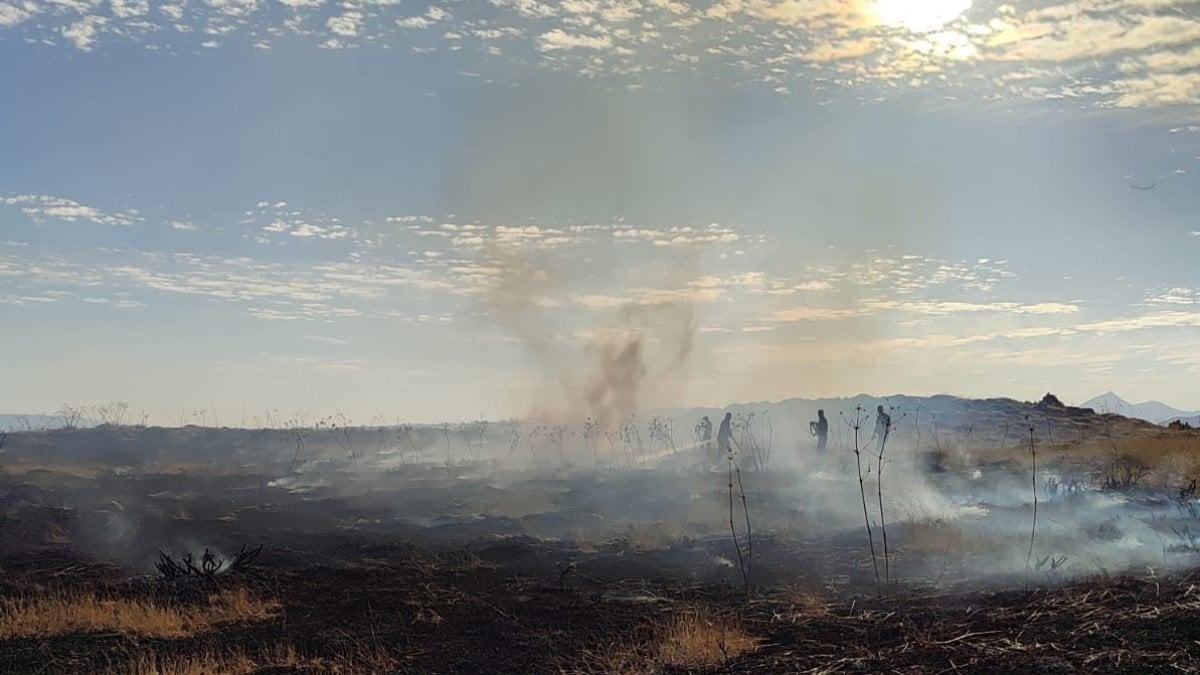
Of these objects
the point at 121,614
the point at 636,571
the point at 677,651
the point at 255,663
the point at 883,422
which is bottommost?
the point at 636,571

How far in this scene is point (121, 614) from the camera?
12.5 meters

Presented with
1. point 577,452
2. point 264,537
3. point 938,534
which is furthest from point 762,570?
point 577,452

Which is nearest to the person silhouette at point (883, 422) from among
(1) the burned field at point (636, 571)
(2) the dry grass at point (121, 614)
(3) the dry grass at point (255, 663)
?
(1) the burned field at point (636, 571)

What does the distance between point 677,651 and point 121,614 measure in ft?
27.1

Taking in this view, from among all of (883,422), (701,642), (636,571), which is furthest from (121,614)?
(883,422)

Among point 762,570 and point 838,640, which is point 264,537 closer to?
point 762,570

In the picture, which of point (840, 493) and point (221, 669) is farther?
point (840, 493)

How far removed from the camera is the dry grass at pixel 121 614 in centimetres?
1202

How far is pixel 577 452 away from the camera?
47.2 m

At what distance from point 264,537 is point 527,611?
11758 mm

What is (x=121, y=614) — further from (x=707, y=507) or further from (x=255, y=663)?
(x=707, y=507)

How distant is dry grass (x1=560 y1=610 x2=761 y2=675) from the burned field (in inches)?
1.7

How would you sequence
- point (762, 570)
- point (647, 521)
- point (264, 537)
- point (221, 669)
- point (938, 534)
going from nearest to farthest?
1. point (221, 669)
2. point (762, 570)
3. point (938, 534)
4. point (264, 537)
5. point (647, 521)

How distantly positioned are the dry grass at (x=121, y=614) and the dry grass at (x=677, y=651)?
5948 millimetres
